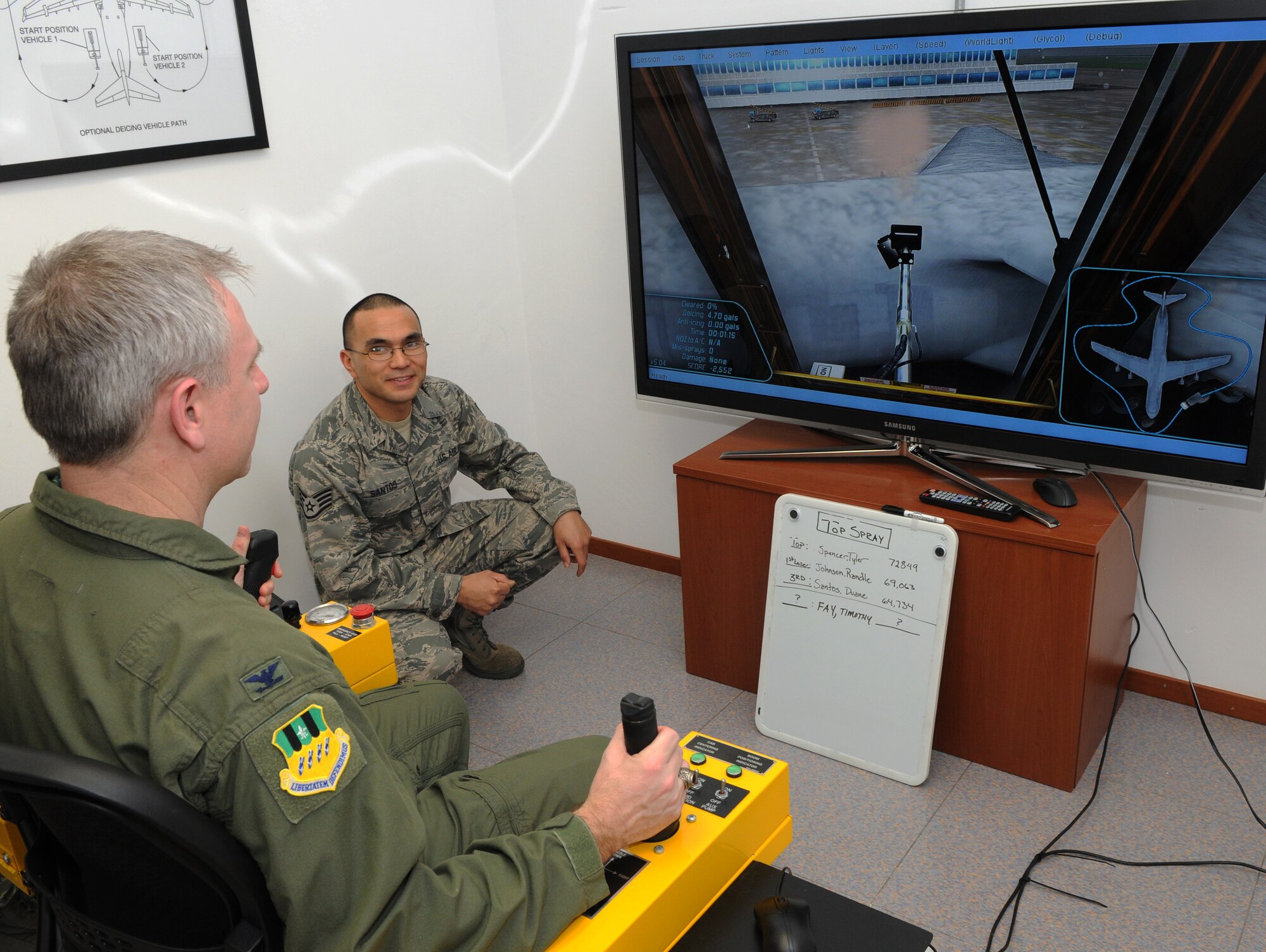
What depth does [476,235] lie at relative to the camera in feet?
11.0

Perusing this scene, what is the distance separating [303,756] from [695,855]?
0.50 meters

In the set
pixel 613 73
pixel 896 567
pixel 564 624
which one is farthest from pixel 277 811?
pixel 613 73

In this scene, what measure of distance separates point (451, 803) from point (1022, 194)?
160cm

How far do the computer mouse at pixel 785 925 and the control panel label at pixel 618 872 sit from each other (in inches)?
5.9

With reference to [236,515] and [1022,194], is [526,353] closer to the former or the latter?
[236,515]

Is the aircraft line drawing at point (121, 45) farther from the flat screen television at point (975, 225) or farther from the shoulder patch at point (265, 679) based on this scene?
the shoulder patch at point (265, 679)

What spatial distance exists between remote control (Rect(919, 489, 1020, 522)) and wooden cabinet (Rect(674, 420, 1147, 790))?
0.02 metres

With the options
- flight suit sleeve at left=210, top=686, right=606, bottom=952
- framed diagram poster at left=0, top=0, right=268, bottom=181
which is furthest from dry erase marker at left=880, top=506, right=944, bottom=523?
framed diagram poster at left=0, top=0, right=268, bottom=181

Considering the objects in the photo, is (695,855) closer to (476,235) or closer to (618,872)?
(618,872)

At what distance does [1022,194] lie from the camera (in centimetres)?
211

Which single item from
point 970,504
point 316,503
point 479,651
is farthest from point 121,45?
point 970,504

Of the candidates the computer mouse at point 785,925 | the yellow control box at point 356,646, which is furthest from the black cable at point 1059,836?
the yellow control box at point 356,646

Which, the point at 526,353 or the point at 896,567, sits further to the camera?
the point at 526,353

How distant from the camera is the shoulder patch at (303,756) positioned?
3.30ft
